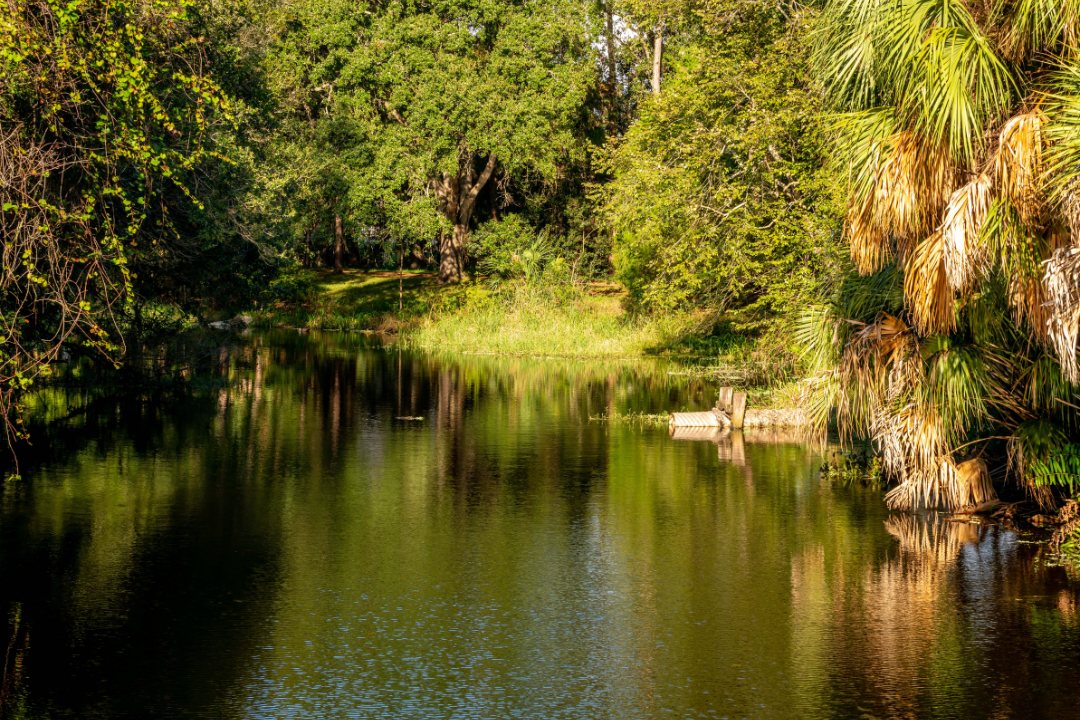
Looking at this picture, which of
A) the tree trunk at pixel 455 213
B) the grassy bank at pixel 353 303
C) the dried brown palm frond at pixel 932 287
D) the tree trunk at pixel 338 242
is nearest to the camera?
the dried brown palm frond at pixel 932 287

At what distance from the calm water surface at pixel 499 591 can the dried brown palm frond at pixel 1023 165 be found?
3.19 meters

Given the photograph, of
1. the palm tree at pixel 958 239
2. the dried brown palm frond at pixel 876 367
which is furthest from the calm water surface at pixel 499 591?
the dried brown palm frond at pixel 876 367

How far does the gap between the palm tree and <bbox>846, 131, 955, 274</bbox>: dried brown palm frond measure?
0.02 metres

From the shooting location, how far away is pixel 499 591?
9.18 m

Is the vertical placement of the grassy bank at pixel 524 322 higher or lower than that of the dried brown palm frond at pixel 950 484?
higher

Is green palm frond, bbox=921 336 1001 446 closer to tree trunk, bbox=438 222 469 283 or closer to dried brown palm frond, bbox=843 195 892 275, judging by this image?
dried brown palm frond, bbox=843 195 892 275

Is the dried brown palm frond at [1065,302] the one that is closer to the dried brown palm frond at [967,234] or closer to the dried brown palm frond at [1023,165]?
the dried brown palm frond at [1023,165]

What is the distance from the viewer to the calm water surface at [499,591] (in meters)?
6.93

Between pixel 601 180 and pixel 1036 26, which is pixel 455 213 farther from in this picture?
pixel 1036 26

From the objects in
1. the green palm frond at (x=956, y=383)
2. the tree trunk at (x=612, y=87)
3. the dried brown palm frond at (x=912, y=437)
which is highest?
the tree trunk at (x=612, y=87)

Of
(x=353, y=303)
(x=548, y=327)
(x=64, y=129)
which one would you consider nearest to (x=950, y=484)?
(x=64, y=129)

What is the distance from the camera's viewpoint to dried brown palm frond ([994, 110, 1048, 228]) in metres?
10.2

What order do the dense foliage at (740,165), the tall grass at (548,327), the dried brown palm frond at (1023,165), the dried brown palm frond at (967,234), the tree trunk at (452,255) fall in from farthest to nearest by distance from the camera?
the tree trunk at (452,255)
the tall grass at (548,327)
the dense foliage at (740,165)
the dried brown palm frond at (967,234)
the dried brown palm frond at (1023,165)

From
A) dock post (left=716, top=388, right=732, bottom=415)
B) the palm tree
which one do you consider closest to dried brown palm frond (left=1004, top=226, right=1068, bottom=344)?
the palm tree
